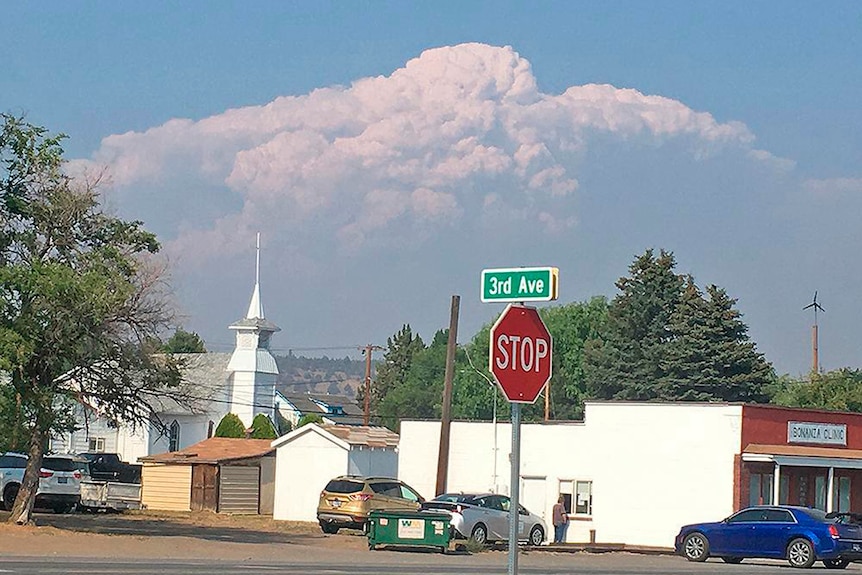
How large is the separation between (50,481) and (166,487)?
56.6ft

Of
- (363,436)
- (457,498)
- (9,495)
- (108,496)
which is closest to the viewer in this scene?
(457,498)

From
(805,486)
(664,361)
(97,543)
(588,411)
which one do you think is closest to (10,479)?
(97,543)

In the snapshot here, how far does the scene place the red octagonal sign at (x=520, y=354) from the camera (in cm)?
1070

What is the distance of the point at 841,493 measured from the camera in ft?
155

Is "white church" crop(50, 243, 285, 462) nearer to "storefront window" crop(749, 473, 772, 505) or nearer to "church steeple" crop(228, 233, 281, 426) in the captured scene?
"church steeple" crop(228, 233, 281, 426)

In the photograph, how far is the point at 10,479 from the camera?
145 ft

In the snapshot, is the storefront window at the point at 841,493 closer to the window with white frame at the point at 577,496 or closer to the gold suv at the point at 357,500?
the window with white frame at the point at 577,496

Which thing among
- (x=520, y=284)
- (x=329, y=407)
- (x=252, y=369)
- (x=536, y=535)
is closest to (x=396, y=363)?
(x=329, y=407)

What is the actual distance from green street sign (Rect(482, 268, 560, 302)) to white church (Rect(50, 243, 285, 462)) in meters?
75.9

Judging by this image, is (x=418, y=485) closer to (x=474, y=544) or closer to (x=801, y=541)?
(x=474, y=544)

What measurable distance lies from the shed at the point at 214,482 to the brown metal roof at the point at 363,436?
5.53m

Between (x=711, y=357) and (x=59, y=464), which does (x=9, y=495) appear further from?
(x=711, y=357)

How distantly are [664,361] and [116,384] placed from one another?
58.3 m

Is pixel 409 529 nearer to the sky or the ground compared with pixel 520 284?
nearer to the ground
